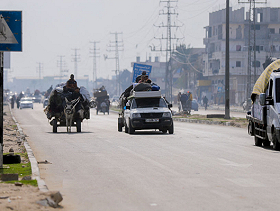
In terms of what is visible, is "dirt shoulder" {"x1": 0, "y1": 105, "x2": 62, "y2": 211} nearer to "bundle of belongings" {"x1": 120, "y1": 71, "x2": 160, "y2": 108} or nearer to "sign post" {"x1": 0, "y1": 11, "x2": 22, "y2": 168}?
"sign post" {"x1": 0, "y1": 11, "x2": 22, "y2": 168}

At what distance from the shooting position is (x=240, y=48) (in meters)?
111

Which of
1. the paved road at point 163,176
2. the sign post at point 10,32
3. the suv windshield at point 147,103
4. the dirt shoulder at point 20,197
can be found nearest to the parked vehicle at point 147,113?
the suv windshield at point 147,103

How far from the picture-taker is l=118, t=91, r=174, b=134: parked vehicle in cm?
2489

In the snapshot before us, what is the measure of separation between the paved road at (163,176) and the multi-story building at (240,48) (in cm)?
8939

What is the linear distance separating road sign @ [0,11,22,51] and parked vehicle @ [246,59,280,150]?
771 centimetres

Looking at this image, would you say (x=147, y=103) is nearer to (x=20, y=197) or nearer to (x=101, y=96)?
(x=20, y=197)

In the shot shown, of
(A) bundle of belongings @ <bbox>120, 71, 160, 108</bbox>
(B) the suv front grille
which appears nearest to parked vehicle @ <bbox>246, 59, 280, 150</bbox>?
(B) the suv front grille

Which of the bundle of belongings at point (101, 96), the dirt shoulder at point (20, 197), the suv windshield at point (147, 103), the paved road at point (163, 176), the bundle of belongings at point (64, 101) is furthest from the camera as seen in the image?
the bundle of belongings at point (101, 96)

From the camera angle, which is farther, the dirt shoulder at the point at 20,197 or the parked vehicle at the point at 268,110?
the parked vehicle at the point at 268,110

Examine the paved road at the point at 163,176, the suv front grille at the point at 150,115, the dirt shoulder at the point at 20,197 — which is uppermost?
the suv front grille at the point at 150,115

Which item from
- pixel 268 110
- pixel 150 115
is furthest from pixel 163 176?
pixel 150 115

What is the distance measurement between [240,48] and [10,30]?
101 meters

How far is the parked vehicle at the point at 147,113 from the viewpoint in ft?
81.7

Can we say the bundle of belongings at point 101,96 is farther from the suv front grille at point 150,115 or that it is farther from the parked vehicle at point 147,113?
the suv front grille at point 150,115
